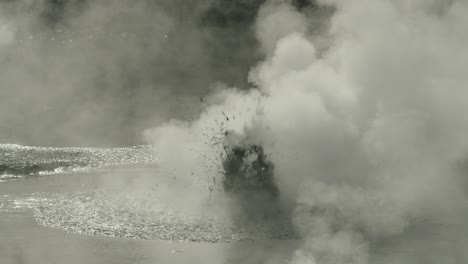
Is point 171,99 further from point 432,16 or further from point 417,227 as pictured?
point 417,227

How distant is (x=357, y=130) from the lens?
596 inches

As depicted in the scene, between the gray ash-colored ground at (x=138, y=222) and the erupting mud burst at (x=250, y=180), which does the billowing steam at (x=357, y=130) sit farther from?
the gray ash-colored ground at (x=138, y=222)

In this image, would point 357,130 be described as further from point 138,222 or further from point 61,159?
point 61,159

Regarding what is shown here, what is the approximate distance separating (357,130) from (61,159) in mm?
7029

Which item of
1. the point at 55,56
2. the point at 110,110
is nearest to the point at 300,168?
the point at 110,110

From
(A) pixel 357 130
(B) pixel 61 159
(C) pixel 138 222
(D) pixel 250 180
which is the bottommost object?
(C) pixel 138 222

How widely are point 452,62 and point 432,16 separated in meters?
2.14

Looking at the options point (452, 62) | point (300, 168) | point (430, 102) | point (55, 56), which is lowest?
point (300, 168)

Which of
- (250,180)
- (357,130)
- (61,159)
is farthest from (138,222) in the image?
(61,159)

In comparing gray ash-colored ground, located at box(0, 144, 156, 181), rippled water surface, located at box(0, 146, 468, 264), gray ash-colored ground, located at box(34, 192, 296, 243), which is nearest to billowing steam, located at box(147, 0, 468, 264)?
rippled water surface, located at box(0, 146, 468, 264)

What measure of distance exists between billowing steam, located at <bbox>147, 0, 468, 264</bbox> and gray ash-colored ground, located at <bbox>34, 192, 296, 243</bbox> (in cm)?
88

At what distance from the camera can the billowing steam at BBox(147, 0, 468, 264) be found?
12.8 m

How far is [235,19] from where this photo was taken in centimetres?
3189

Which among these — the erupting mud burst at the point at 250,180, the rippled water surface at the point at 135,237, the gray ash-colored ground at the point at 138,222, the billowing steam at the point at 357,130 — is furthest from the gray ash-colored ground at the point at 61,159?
the erupting mud burst at the point at 250,180
